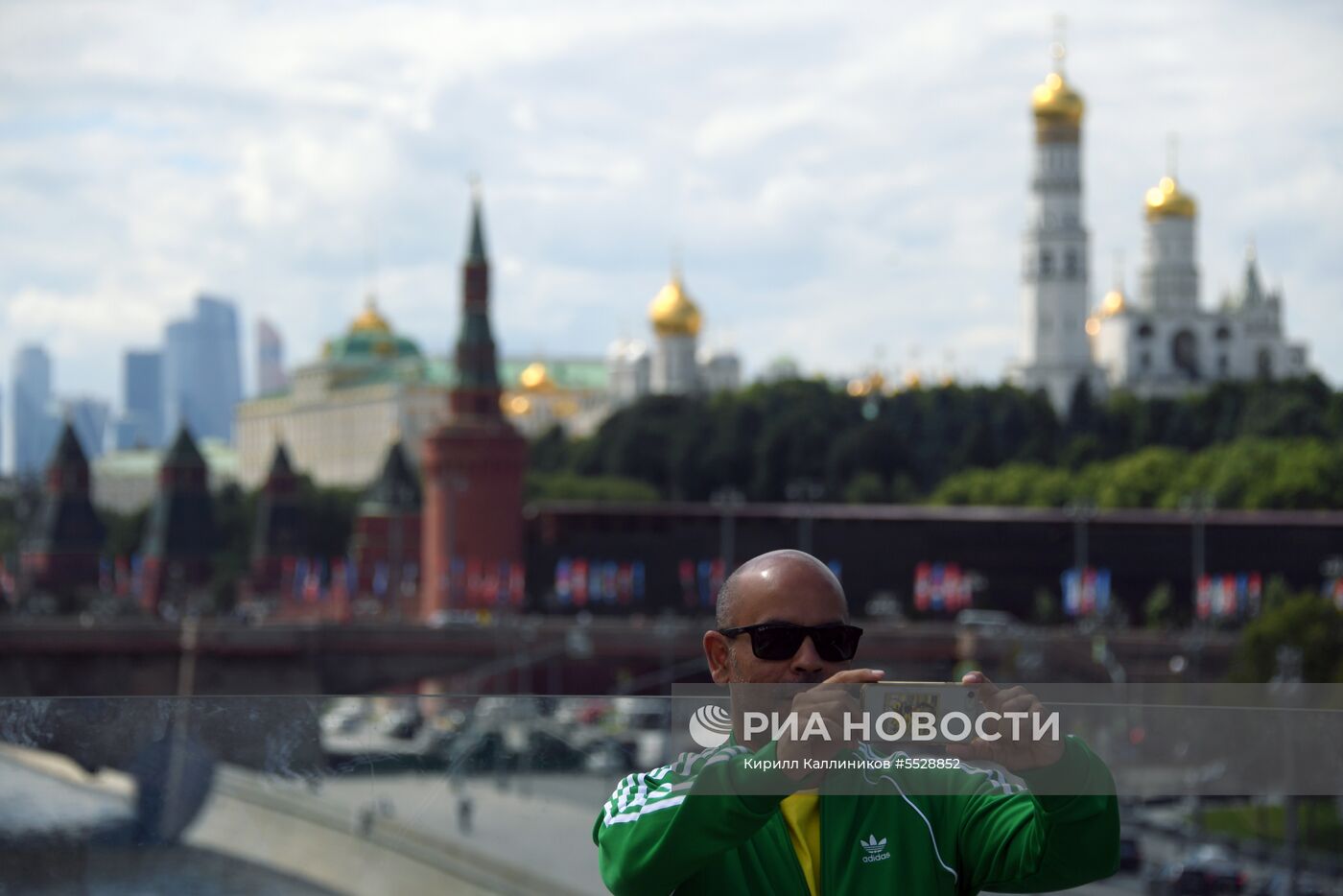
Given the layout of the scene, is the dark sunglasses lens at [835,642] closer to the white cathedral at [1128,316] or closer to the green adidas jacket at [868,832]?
the green adidas jacket at [868,832]

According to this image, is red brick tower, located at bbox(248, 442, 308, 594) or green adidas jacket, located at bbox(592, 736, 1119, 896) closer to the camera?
green adidas jacket, located at bbox(592, 736, 1119, 896)

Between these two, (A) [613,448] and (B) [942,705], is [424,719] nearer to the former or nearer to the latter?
(B) [942,705]

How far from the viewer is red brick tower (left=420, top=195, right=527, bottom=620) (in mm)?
93250

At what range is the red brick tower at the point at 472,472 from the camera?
93250mm

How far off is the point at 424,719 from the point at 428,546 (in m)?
90.3

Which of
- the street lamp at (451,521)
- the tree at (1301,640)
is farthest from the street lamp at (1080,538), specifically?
the tree at (1301,640)

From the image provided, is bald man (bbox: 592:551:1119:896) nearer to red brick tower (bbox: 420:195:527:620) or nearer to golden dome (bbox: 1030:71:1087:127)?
red brick tower (bbox: 420:195:527:620)

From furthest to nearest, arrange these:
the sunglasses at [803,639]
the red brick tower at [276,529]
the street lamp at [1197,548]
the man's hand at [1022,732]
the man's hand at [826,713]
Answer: the red brick tower at [276,529] < the street lamp at [1197,548] < the sunglasses at [803,639] < the man's hand at [1022,732] < the man's hand at [826,713]

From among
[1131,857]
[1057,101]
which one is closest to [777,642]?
[1131,857]

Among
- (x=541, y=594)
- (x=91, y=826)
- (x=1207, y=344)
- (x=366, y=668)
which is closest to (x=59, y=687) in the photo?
(x=366, y=668)

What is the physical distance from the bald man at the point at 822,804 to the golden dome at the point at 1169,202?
544 ft

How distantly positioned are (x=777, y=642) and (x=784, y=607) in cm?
7

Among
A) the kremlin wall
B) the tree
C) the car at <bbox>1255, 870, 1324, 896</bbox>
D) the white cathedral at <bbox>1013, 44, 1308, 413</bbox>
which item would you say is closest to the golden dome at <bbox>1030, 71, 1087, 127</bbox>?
the white cathedral at <bbox>1013, 44, 1308, 413</bbox>

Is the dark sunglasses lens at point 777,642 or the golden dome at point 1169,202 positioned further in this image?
the golden dome at point 1169,202
